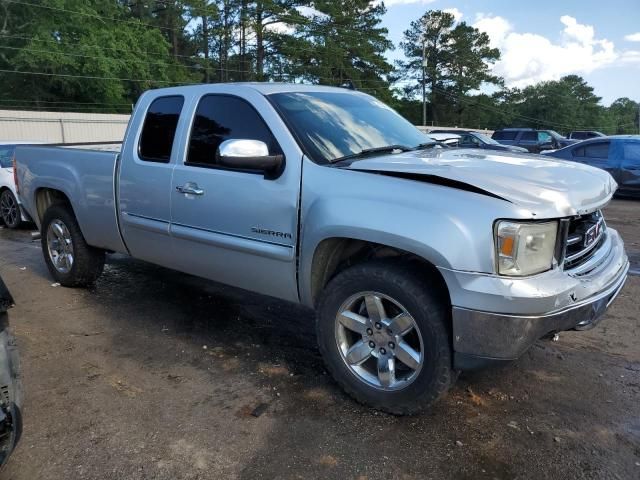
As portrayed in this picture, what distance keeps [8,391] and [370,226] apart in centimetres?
185

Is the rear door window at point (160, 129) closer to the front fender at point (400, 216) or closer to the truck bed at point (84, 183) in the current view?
the truck bed at point (84, 183)

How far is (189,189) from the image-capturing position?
13.2 feet

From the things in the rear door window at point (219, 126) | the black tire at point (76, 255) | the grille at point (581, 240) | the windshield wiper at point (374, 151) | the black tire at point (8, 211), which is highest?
the rear door window at point (219, 126)

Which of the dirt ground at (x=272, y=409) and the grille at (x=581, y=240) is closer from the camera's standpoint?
the dirt ground at (x=272, y=409)

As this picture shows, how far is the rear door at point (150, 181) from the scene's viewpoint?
4.30 metres

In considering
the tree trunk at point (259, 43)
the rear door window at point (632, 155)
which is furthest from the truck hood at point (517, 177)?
the tree trunk at point (259, 43)

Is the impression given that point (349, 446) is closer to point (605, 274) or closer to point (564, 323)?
point (564, 323)

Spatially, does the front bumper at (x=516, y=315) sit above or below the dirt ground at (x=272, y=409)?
above

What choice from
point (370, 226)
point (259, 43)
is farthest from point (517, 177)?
point (259, 43)

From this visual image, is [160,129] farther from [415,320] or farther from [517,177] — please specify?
[517,177]

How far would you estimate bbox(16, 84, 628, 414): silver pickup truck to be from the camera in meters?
2.74

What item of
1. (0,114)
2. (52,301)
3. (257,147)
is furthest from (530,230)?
(0,114)

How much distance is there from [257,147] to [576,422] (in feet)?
7.96

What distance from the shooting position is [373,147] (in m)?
3.79
